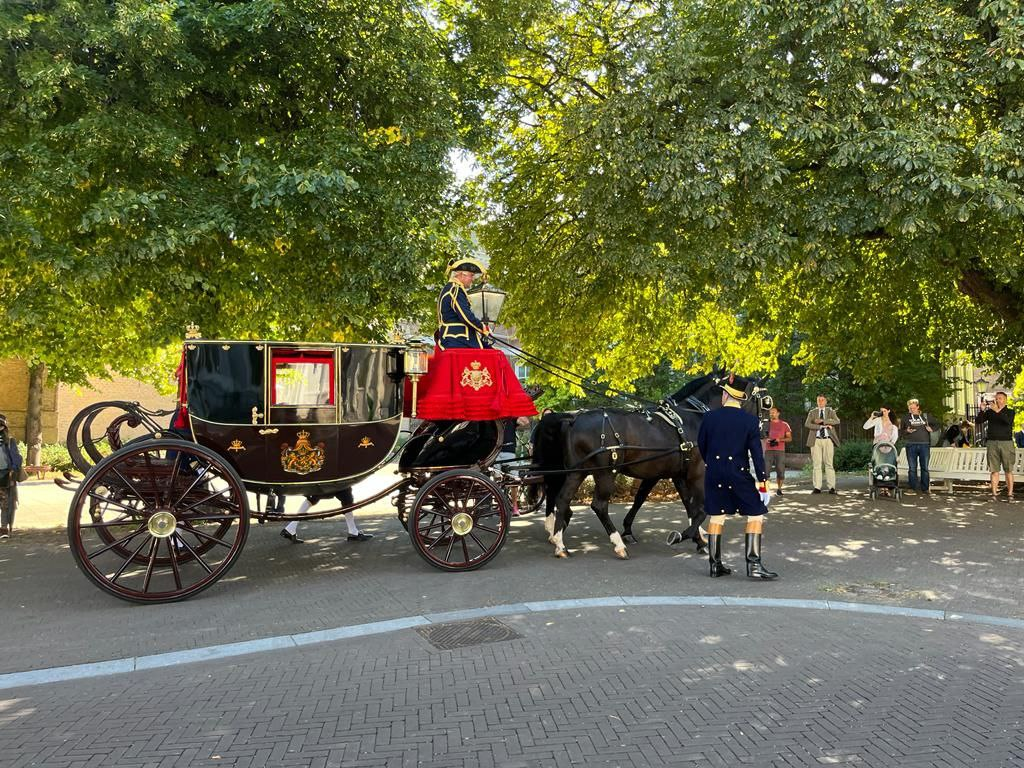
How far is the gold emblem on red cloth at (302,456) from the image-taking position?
7.20m

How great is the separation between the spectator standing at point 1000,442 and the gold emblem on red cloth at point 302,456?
11917mm

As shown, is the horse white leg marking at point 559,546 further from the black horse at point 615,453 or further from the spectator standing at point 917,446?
the spectator standing at point 917,446

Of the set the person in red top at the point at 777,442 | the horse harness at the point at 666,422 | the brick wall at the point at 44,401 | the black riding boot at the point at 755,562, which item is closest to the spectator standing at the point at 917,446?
the person in red top at the point at 777,442

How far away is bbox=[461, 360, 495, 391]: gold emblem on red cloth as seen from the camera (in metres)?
7.73

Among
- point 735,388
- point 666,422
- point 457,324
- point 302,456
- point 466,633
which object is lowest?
point 466,633

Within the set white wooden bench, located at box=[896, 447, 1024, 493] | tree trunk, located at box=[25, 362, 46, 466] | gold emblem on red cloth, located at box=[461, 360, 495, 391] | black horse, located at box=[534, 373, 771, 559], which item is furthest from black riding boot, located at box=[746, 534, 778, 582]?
tree trunk, located at box=[25, 362, 46, 466]

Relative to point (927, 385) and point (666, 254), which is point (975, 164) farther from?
point (927, 385)

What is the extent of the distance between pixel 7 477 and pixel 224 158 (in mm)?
5758

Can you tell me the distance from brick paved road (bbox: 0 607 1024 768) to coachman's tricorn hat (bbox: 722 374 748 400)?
2505mm

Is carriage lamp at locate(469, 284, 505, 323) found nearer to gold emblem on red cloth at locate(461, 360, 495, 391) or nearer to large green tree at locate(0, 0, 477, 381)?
large green tree at locate(0, 0, 477, 381)

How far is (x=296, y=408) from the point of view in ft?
23.6

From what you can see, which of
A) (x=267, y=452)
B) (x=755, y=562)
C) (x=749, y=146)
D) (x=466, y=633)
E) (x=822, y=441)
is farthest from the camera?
(x=822, y=441)

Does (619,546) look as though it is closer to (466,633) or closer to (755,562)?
(755,562)

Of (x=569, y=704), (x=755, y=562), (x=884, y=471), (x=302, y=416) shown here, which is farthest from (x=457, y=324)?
(x=884, y=471)
